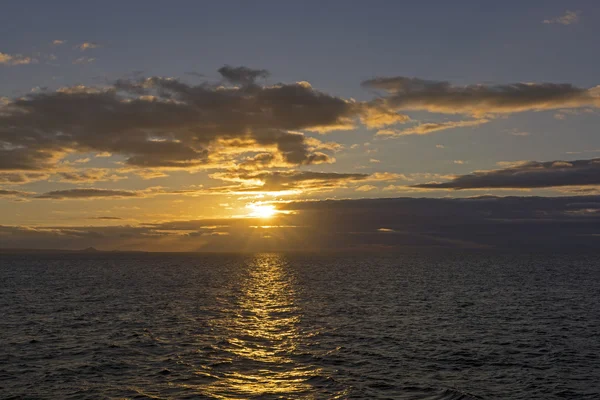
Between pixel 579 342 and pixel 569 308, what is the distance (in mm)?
32090

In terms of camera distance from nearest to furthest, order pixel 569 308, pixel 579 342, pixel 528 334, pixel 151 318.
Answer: pixel 579 342
pixel 528 334
pixel 151 318
pixel 569 308

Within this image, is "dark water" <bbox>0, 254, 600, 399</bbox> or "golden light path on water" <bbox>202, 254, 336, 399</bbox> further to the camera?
"dark water" <bbox>0, 254, 600, 399</bbox>

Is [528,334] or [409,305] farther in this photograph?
[409,305]

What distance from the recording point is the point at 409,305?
90438 mm

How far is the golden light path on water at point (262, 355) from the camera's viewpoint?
40.3 m

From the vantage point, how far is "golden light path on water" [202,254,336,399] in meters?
40.3

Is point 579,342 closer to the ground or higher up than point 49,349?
closer to the ground

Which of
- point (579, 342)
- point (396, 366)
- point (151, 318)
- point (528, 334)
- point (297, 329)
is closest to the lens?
point (396, 366)

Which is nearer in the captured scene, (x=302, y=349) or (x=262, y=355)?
(x=262, y=355)

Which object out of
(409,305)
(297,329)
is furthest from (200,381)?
(409,305)

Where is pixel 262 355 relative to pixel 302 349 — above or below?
above

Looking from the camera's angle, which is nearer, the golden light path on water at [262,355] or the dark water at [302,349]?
the golden light path on water at [262,355]

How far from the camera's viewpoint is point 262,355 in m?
52.2

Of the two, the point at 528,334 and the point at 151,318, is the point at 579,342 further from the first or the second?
the point at 151,318
